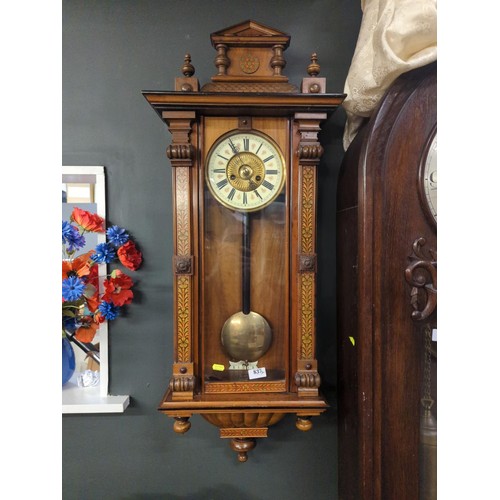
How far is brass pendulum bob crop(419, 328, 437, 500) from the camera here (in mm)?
749

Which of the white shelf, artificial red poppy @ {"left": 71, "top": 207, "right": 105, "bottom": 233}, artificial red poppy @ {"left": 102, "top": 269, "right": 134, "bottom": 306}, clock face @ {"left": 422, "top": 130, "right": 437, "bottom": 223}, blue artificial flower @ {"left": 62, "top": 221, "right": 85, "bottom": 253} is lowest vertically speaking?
the white shelf

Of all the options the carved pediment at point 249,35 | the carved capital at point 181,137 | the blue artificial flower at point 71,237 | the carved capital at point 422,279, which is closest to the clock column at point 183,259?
the carved capital at point 181,137

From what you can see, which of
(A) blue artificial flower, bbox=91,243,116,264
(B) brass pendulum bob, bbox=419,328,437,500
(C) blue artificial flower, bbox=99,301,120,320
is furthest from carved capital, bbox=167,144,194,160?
(B) brass pendulum bob, bbox=419,328,437,500

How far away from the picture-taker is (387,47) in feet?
2.41

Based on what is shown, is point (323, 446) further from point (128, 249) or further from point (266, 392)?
point (128, 249)

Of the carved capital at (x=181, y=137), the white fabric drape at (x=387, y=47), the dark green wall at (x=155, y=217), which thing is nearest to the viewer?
the white fabric drape at (x=387, y=47)

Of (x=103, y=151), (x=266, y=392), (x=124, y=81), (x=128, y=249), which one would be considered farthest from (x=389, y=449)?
(x=124, y=81)

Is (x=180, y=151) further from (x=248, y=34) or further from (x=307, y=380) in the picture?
(x=307, y=380)

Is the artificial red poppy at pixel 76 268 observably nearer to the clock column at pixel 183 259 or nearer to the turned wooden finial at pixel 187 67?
the clock column at pixel 183 259

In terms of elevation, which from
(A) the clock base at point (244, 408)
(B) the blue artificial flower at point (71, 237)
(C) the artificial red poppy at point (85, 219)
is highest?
(C) the artificial red poppy at point (85, 219)

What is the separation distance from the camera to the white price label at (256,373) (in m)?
0.84

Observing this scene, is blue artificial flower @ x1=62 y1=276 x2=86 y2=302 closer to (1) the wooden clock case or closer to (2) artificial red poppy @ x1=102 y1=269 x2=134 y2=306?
(2) artificial red poppy @ x1=102 y1=269 x2=134 y2=306

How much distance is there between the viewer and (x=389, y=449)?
75cm

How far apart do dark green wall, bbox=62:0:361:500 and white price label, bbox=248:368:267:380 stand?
0.24m
